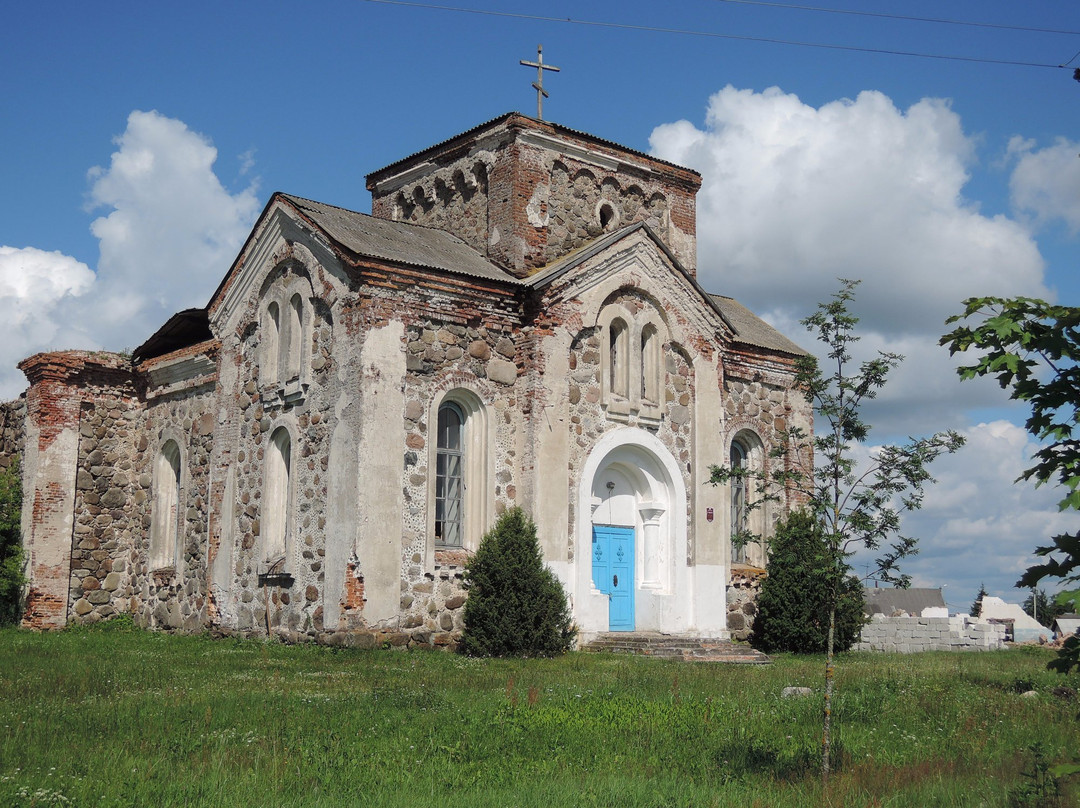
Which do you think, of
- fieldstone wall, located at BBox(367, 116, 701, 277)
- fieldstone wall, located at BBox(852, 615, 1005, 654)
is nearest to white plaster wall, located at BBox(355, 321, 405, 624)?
fieldstone wall, located at BBox(367, 116, 701, 277)

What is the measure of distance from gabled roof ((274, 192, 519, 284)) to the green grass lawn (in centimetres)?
668

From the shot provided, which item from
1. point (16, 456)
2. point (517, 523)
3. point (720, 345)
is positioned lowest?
point (517, 523)

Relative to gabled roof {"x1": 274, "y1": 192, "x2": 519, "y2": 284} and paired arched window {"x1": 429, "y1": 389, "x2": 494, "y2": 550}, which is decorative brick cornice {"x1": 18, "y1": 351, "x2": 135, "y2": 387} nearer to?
gabled roof {"x1": 274, "y1": 192, "x2": 519, "y2": 284}

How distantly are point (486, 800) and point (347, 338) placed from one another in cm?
1115

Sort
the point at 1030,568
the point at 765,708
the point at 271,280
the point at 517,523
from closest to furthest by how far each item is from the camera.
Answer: the point at 1030,568 < the point at 765,708 < the point at 517,523 < the point at 271,280

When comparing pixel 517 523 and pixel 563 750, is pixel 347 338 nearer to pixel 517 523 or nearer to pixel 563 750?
pixel 517 523

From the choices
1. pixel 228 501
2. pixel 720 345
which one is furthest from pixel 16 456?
pixel 720 345

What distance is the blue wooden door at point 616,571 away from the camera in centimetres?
2069

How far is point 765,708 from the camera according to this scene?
12.4 meters

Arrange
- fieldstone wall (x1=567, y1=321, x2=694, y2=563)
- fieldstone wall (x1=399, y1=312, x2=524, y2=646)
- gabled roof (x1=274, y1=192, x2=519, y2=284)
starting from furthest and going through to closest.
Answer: fieldstone wall (x1=567, y1=321, x2=694, y2=563)
gabled roof (x1=274, y1=192, x2=519, y2=284)
fieldstone wall (x1=399, y1=312, x2=524, y2=646)

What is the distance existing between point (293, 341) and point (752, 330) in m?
10.9

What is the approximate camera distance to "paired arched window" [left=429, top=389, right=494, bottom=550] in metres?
19.0

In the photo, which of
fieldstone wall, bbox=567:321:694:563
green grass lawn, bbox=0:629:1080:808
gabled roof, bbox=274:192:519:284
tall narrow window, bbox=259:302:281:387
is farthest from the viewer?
tall narrow window, bbox=259:302:281:387

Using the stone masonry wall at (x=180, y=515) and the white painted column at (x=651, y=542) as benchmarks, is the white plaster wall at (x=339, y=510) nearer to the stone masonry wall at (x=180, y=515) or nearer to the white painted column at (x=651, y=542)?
the stone masonry wall at (x=180, y=515)
